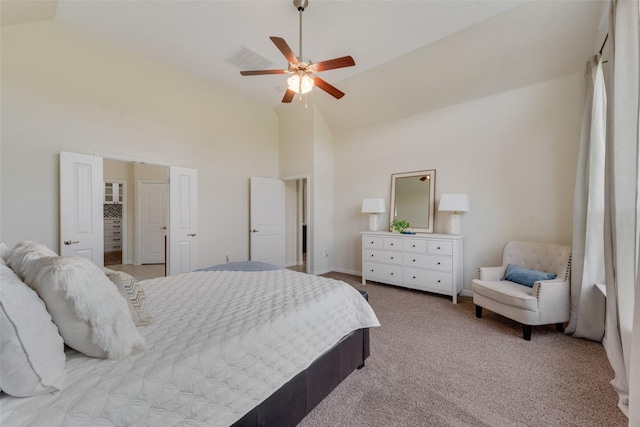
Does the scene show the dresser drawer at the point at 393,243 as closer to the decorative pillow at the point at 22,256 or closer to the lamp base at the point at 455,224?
the lamp base at the point at 455,224

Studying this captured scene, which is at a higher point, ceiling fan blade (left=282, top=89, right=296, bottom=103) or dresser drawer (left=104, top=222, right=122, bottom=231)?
ceiling fan blade (left=282, top=89, right=296, bottom=103)

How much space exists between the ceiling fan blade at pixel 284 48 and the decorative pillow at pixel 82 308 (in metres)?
1.92

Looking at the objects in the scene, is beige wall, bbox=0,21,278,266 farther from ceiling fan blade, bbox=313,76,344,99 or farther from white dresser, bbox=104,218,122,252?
white dresser, bbox=104,218,122,252

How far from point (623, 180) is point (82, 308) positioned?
3135 millimetres

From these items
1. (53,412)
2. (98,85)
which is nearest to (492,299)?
(53,412)

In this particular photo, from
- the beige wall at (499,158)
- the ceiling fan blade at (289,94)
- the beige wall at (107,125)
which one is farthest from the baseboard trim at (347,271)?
the ceiling fan blade at (289,94)

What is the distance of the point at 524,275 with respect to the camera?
265 cm

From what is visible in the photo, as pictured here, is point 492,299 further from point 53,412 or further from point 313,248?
point 53,412

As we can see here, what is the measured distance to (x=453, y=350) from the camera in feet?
7.13

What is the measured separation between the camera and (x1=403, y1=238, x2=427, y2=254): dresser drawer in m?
3.55

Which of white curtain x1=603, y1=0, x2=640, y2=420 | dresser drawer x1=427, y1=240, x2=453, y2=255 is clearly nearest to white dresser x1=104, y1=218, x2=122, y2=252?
dresser drawer x1=427, y1=240, x2=453, y2=255

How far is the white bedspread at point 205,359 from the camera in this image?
79 cm

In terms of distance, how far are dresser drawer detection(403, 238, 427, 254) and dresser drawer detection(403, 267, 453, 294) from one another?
29 cm

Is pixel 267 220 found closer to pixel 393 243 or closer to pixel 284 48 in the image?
pixel 393 243
